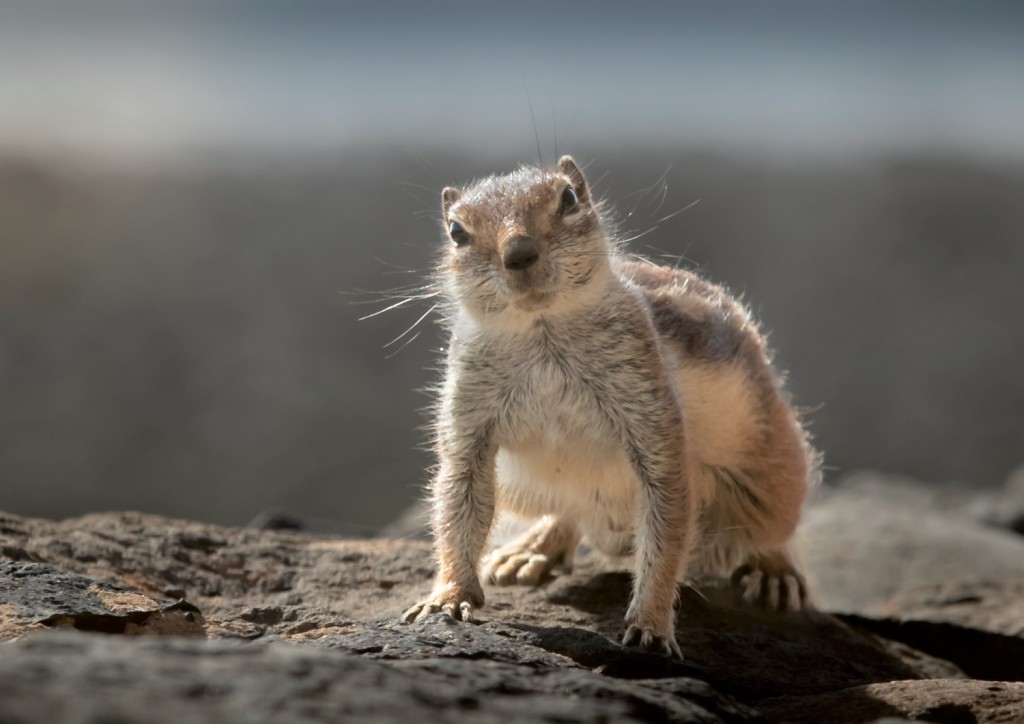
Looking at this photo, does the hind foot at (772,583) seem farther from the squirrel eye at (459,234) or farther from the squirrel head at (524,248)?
the squirrel eye at (459,234)

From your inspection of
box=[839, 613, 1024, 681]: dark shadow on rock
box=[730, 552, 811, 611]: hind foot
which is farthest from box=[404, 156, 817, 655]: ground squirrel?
box=[839, 613, 1024, 681]: dark shadow on rock

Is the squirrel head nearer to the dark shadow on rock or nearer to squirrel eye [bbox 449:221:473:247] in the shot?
squirrel eye [bbox 449:221:473:247]

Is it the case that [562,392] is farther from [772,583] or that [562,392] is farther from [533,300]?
[772,583]

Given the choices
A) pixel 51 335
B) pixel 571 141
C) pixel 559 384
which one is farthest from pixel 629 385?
pixel 571 141

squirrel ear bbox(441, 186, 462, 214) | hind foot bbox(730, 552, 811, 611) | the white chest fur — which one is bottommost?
hind foot bbox(730, 552, 811, 611)

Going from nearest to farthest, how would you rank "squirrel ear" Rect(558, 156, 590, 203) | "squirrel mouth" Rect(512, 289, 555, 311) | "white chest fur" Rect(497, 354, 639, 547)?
1. "squirrel mouth" Rect(512, 289, 555, 311)
2. "white chest fur" Rect(497, 354, 639, 547)
3. "squirrel ear" Rect(558, 156, 590, 203)

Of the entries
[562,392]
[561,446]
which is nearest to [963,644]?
[561,446]

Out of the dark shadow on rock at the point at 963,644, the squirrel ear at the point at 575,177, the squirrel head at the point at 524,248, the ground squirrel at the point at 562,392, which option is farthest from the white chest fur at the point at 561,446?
the dark shadow on rock at the point at 963,644
